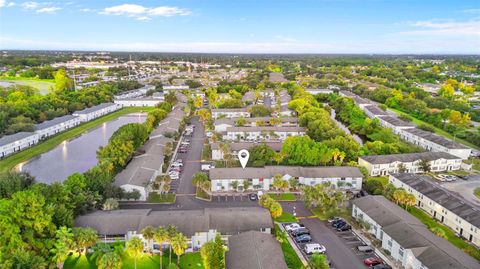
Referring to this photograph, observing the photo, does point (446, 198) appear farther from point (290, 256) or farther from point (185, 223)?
point (185, 223)

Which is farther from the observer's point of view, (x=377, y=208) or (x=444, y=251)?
(x=377, y=208)

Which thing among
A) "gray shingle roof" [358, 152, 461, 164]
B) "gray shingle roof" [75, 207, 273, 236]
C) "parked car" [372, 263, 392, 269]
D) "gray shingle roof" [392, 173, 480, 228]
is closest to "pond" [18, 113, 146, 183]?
"gray shingle roof" [75, 207, 273, 236]

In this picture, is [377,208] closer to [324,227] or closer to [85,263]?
[324,227]

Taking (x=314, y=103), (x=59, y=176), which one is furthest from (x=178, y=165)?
(x=314, y=103)

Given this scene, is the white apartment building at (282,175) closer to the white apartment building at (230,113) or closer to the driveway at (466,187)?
the driveway at (466,187)

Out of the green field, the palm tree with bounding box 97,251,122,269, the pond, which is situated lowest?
the pond

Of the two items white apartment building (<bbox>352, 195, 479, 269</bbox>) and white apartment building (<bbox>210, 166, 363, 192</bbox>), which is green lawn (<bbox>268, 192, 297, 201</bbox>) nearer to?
white apartment building (<bbox>210, 166, 363, 192</bbox>)
